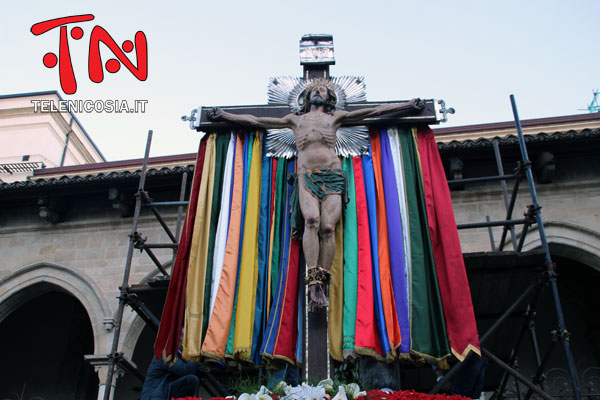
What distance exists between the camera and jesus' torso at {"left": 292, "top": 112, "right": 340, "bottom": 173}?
290 inches

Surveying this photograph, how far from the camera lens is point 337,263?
7.13 meters

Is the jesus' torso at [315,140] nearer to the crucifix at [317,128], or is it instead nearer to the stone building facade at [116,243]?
the crucifix at [317,128]

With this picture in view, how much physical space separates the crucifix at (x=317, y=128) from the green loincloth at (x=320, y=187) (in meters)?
0.01

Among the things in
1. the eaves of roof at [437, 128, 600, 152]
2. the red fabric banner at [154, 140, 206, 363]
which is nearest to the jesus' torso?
the red fabric banner at [154, 140, 206, 363]

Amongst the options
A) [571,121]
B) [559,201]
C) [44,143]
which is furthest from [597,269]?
[44,143]

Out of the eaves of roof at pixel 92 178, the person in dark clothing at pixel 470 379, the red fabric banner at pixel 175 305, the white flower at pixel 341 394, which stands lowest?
the white flower at pixel 341 394

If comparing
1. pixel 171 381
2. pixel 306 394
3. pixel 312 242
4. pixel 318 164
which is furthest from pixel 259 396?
pixel 318 164

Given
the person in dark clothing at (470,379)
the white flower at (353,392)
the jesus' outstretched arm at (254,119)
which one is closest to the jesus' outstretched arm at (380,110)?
the jesus' outstretched arm at (254,119)

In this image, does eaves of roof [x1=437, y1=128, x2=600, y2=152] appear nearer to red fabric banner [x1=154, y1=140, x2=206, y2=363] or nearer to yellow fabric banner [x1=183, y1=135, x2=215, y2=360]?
yellow fabric banner [x1=183, y1=135, x2=215, y2=360]

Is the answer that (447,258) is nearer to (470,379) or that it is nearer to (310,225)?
(470,379)

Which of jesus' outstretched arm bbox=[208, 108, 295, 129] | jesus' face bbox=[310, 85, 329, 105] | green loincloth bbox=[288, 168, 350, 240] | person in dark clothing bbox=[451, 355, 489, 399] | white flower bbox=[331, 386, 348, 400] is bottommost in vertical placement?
white flower bbox=[331, 386, 348, 400]

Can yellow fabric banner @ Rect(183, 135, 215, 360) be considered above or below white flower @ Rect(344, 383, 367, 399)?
above

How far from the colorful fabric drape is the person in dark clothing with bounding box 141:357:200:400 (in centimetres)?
32

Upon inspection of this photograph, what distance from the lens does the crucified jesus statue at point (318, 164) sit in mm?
6668
